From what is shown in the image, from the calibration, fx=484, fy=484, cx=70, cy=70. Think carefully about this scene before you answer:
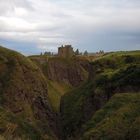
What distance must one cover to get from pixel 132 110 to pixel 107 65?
286 feet

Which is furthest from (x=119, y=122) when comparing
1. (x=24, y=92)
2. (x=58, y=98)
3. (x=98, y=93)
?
(x=58, y=98)

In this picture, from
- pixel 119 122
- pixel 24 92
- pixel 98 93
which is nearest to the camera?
pixel 119 122

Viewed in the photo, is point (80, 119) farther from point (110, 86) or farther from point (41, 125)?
point (41, 125)

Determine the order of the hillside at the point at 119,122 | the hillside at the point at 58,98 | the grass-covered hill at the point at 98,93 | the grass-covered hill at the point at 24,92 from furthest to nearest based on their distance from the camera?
the grass-covered hill at the point at 24,92 < the grass-covered hill at the point at 98,93 < the hillside at the point at 58,98 < the hillside at the point at 119,122

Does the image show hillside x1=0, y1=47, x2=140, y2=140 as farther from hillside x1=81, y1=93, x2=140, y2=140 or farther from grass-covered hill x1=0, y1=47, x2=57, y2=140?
hillside x1=81, y1=93, x2=140, y2=140

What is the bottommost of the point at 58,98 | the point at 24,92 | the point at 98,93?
the point at 58,98

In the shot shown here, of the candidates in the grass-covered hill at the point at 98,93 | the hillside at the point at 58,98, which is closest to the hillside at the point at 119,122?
the hillside at the point at 58,98

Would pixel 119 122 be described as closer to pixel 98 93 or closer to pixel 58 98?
pixel 98 93

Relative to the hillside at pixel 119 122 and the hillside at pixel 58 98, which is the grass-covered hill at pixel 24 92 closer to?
the hillside at pixel 58 98

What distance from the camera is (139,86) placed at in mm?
120062

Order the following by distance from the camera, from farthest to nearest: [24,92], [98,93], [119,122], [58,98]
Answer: [58,98] < [24,92] < [98,93] < [119,122]

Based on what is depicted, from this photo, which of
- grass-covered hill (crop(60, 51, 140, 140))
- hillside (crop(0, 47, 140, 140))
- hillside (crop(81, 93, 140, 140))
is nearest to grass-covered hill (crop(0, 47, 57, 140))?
hillside (crop(0, 47, 140, 140))

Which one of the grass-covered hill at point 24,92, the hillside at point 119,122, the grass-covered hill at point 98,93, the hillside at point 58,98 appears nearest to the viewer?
the hillside at point 119,122

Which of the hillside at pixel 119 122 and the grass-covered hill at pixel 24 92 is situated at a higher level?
the hillside at pixel 119 122
